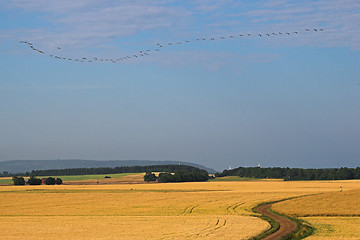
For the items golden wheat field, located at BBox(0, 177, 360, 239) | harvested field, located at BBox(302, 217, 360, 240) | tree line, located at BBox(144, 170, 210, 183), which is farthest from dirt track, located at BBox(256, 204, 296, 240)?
tree line, located at BBox(144, 170, 210, 183)

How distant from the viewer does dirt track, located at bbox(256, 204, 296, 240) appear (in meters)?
46.0

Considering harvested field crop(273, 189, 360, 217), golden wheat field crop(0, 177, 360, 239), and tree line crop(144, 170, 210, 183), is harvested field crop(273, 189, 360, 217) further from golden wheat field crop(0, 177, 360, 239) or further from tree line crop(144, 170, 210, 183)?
tree line crop(144, 170, 210, 183)

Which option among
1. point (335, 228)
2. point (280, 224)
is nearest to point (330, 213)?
point (280, 224)

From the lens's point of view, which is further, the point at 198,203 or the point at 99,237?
the point at 198,203

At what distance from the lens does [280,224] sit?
180 feet

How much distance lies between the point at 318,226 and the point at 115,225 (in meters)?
19.9

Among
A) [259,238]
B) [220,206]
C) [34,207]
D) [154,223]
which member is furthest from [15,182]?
[259,238]

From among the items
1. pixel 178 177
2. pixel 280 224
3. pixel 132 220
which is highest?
pixel 178 177

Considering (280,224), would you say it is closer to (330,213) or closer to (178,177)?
(330,213)

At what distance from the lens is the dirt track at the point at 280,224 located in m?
46.0

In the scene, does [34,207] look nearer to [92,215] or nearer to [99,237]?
[92,215]

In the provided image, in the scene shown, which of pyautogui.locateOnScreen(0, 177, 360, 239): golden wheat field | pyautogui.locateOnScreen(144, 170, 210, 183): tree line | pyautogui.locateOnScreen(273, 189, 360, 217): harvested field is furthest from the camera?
pyautogui.locateOnScreen(144, 170, 210, 183): tree line

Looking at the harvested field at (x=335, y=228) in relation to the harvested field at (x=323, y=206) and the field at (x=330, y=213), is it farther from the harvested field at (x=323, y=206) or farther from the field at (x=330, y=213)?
the harvested field at (x=323, y=206)

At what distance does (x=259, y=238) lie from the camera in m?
44.1
